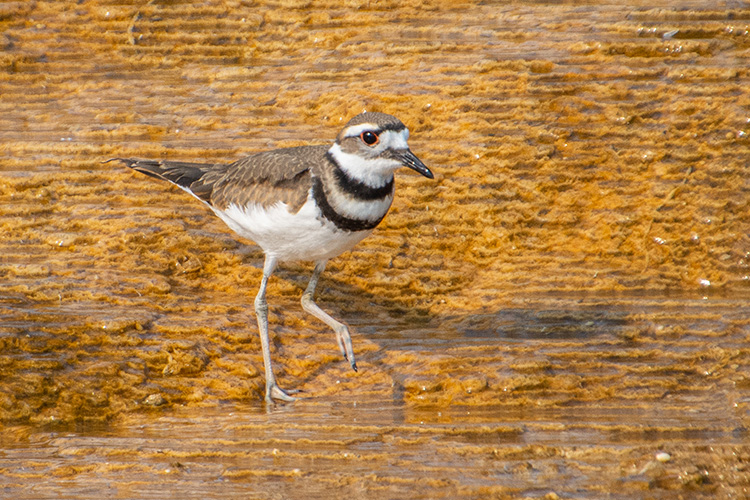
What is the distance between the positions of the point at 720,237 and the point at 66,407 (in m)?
5.59

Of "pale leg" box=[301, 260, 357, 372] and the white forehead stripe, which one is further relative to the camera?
"pale leg" box=[301, 260, 357, 372]

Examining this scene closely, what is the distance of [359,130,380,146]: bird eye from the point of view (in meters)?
5.52

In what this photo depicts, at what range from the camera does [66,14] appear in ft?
27.2

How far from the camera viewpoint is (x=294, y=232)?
5.60 m

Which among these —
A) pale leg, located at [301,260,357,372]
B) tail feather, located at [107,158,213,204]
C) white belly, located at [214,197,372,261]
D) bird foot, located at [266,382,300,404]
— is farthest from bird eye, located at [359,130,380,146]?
bird foot, located at [266,382,300,404]

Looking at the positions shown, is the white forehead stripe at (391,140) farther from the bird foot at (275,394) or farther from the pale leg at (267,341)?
the bird foot at (275,394)

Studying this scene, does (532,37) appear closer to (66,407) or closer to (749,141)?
(749,141)

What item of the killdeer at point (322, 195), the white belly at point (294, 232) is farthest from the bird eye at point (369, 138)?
the white belly at point (294, 232)

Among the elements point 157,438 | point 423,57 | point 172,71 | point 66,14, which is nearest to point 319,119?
point 423,57

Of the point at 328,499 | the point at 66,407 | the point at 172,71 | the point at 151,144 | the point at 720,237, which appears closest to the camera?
the point at 328,499

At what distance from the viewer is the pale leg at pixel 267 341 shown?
5.63 m

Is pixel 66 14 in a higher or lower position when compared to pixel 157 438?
higher

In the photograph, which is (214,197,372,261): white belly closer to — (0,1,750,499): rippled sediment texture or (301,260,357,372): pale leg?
(301,260,357,372): pale leg

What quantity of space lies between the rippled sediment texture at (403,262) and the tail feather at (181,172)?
505mm
